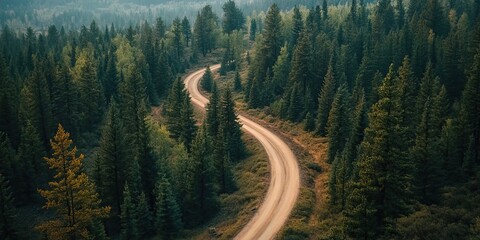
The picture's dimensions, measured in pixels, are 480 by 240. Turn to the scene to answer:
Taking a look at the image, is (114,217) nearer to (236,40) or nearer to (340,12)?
(236,40)

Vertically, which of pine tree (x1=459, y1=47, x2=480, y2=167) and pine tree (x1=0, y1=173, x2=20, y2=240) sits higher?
pine tree (x1=459, y1=47, x2=480, y2=167)

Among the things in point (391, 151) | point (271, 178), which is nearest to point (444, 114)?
point (271, 178)

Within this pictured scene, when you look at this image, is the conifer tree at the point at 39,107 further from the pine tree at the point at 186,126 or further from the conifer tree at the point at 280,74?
the conifer tree at the point at 280,74

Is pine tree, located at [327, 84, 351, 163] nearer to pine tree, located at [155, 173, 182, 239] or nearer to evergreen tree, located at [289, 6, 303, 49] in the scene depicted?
pine tree, located at [155, 173, 182, 239]

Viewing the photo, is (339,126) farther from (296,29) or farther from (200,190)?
Answer: (296,29)

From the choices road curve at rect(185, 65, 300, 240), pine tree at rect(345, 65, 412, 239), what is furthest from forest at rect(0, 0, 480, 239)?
road curve at rect(185, 65, 300, 240)

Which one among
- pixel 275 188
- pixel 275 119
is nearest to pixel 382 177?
pixel 275 188
